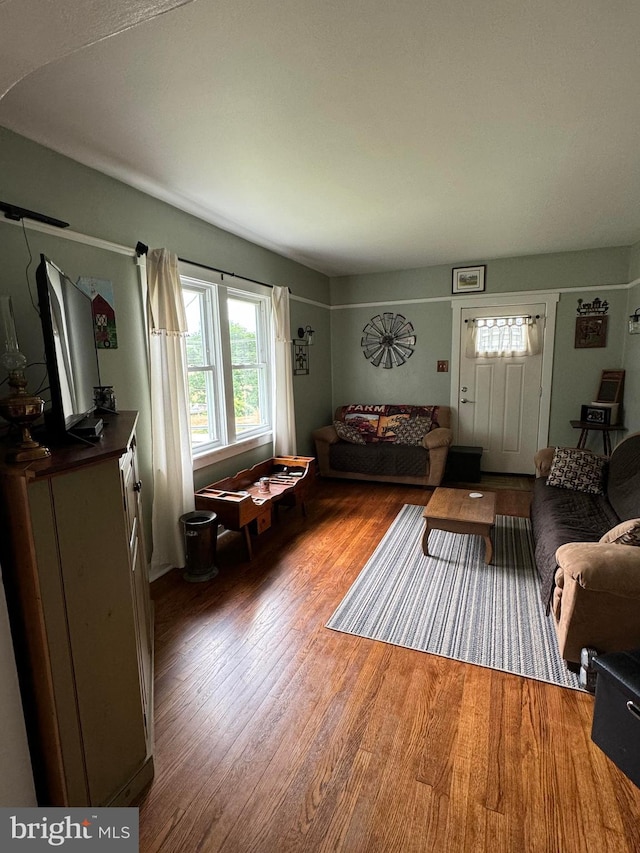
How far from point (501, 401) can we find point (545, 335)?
2.85 feet

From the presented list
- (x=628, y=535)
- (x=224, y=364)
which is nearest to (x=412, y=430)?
(x=224, y=364)

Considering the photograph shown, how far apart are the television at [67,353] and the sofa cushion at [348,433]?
3.12 m

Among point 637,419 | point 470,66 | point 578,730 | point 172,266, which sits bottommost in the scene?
point 578,730

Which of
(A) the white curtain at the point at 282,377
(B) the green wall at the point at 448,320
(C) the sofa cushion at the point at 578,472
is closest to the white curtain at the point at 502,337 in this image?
(B) the green wall at the point at 448,320

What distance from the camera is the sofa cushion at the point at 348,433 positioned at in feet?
15.6

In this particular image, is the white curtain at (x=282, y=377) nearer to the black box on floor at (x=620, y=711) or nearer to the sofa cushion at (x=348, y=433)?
the sofa cushion at (x=348, y=433)

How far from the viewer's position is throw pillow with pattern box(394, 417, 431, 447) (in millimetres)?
4583

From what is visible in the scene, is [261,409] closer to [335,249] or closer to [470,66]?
[335,249]

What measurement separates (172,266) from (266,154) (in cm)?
94

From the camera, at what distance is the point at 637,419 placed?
3.89 metres

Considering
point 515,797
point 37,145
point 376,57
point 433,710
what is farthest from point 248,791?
point 37,145

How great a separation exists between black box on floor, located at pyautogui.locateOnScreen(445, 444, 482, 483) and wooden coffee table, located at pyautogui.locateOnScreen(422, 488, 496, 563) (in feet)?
5.23

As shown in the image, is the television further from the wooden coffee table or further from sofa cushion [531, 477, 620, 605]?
sofa cushion [531, 477, 620, 605]

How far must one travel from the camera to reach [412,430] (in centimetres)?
468
